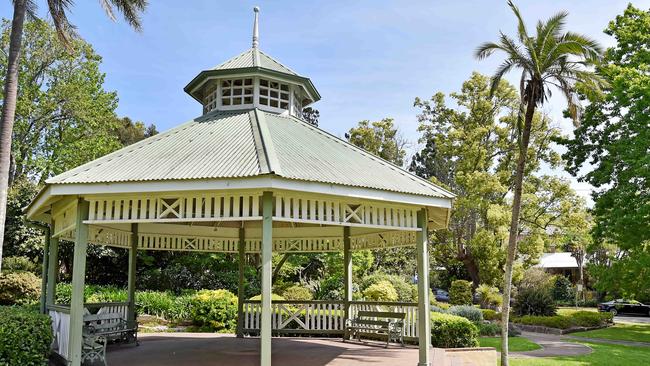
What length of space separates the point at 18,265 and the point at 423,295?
62.3 feet

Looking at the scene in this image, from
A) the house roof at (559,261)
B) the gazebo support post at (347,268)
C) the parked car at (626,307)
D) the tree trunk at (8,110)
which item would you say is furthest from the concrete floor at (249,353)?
the house roof at (559,261)

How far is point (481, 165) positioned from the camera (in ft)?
106

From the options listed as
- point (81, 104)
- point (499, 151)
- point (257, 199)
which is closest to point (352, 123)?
point (499, 151)

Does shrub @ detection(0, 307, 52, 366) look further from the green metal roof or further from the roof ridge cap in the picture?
the roof ridge cap

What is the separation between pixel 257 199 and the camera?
8914mm

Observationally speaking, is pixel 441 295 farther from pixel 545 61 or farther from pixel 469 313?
pixel 545 61

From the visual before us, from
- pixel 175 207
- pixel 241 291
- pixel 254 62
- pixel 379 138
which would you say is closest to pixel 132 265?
pixel 241 291

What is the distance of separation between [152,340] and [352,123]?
29468mm

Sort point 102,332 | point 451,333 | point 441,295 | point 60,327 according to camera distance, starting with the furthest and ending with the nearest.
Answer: point 441,295, point 451,333, point 102,332, point 60,327

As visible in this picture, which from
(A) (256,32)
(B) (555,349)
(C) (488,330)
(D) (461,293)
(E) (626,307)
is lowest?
(E) (626,307)

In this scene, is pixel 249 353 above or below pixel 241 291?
below

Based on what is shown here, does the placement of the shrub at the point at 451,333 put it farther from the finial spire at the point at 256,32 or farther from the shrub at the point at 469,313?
the finial spire at the point at 256,32

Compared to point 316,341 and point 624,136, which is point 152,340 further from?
point 624,136

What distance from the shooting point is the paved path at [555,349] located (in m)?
17.1
